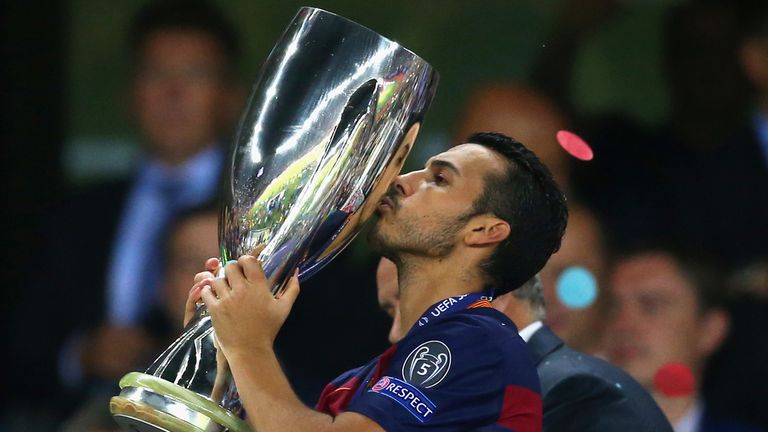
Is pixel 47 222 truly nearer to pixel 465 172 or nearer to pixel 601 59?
pixel 601 59

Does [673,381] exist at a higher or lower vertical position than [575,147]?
lower

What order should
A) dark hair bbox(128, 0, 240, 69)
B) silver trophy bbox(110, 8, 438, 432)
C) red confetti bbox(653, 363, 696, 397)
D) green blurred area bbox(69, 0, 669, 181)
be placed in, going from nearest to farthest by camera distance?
silver trophy bbox(110, 8, 438, 432)
red confetti bbox(653, 363, 696, 397)
dark hair bbox(128, 0, 240, 69)
green blurred area bbox(69, 0, 669, 181)

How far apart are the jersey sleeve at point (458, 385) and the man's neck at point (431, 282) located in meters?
0.10

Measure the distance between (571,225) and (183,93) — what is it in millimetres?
Answer: 1352

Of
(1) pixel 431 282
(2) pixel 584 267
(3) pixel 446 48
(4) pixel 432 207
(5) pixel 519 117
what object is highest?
(3) pixel 446 48

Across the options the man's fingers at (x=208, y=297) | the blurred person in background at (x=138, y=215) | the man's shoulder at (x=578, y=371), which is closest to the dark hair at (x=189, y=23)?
the blurred person in background at (x=138, y=215)

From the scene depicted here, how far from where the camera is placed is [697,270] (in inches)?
187

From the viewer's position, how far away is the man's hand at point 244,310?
230 cm

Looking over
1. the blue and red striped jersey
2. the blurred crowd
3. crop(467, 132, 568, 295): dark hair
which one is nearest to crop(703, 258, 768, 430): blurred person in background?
the blurred crowd

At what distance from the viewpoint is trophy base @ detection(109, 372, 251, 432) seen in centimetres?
226

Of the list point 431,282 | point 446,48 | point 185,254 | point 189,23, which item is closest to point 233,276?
point 431,282

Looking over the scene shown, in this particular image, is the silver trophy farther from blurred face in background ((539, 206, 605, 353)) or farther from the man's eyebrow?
blurred face in background ((539, 206, 605, 353))

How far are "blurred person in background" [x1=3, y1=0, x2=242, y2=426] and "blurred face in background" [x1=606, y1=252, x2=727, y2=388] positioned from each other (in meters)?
1.31

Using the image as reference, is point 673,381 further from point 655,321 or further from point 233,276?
point 233,276
